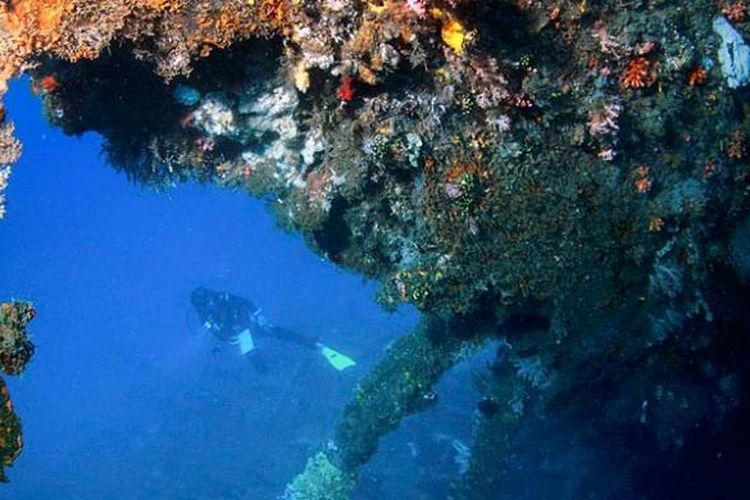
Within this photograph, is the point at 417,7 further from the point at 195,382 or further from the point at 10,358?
the point at 195,382

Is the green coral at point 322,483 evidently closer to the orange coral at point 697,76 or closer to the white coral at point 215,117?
the white coral at point 215,117

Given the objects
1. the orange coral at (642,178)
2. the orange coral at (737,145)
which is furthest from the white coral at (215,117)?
the orange coral at (737,145)

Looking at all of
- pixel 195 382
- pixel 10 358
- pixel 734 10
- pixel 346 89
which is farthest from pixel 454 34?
pixel 195 382

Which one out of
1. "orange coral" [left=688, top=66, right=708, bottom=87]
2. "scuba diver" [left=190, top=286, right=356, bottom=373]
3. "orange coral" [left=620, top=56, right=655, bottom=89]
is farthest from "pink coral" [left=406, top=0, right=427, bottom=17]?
"scuba diver" [left=190, top=286, right=356, bottom=373]

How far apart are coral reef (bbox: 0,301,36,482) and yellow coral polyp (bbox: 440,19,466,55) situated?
14.4 feet

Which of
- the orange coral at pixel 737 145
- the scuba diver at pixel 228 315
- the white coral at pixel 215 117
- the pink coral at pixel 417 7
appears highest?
the scuba diver at pixel 228 315

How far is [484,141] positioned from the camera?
263 inches

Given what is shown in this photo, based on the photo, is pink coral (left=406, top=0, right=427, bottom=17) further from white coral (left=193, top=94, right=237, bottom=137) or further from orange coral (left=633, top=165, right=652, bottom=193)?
orange coral (left=633, top=165, right=652, bottom=193)

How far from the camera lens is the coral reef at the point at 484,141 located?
19.1 feet

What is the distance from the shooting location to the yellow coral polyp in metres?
5.62

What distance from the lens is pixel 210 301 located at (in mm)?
21781

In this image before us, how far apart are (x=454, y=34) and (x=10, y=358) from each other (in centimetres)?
476

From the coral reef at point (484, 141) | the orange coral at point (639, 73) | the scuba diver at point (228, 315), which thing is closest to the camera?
the coral reef at point (484, 141)

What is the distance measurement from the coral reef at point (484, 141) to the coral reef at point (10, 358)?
202cm
